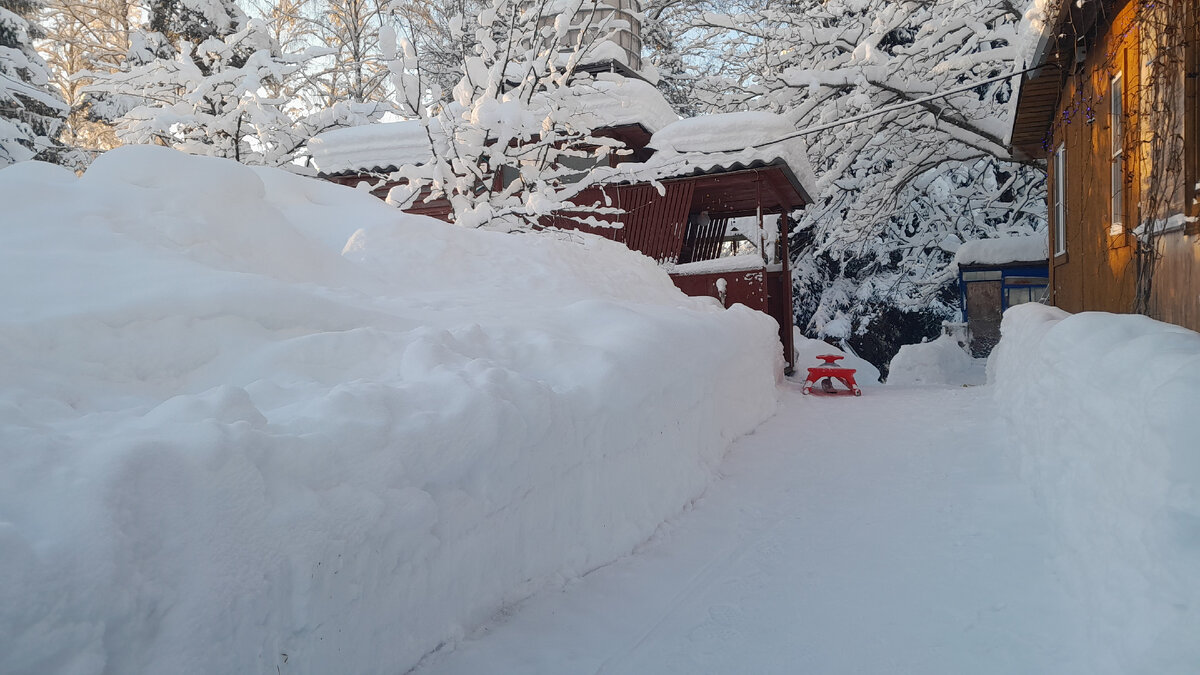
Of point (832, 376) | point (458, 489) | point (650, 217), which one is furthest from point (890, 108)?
point (458, 489)

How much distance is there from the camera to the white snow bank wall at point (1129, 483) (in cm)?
215

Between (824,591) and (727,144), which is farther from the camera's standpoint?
(727,144)

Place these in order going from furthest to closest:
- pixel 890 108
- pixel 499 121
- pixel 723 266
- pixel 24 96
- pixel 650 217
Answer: pixel 24 96
pixel 650 217
pixel 723 266
pixel 890 108
pixel 499 121

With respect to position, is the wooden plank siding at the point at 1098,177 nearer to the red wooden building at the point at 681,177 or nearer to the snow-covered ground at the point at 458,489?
the snow-covered ground at the point at 458,489

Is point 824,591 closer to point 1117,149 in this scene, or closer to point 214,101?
point 1117,149

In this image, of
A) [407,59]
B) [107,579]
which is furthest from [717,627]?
[407,59]

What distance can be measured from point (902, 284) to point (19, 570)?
20444mm

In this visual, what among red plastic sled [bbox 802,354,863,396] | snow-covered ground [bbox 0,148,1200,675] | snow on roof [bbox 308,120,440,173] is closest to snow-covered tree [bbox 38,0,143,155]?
snow on roof [bbox 308,120,440,173]

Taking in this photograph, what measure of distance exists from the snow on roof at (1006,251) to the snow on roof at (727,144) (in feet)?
17.0

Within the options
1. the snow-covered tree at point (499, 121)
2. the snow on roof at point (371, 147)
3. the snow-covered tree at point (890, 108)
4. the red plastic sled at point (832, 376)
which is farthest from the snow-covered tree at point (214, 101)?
the red plastic sled at point (832, 376)

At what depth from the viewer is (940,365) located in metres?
13.6

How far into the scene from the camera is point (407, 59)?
8.10 m

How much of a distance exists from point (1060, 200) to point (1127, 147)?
4154mm

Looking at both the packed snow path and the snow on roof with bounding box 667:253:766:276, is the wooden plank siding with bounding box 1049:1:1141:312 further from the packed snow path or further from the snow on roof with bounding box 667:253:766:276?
the snow on roof with bounding box 667:253:766:276
